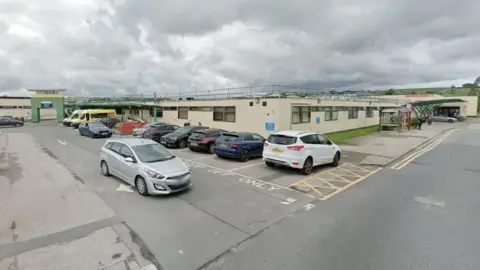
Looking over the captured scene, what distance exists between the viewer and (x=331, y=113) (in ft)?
87.5

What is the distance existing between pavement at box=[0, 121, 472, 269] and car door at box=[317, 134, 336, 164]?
87 cm

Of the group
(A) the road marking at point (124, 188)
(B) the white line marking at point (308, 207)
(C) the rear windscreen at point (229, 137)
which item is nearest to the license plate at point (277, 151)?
(C) the rear windscreen at point (229, 137)

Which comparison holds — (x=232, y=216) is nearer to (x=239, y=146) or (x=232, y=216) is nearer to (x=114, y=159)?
(x=114, y=159)

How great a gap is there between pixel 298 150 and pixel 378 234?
5.12m

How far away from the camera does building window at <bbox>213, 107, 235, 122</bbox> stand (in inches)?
900

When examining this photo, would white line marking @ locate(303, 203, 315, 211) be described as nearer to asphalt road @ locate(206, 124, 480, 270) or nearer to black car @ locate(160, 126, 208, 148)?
asphalt road @ locate(206, 124, 480, 270)

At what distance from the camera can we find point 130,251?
4441mm

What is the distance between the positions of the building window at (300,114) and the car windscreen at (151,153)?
46.7 ft

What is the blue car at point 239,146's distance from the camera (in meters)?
12.7

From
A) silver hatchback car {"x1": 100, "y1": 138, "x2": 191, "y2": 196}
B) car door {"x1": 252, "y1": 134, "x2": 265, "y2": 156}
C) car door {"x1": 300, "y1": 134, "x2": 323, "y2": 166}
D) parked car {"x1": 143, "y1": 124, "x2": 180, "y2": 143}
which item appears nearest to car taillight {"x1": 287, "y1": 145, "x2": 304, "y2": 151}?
car door {"x1": 300, "y1": 134, "x2": 323, "y2": 166}

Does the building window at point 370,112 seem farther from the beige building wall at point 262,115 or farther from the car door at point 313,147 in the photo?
the car door at point 313,147

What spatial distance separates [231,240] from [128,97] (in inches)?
1461

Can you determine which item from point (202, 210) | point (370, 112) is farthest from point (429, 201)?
point (370, 112)

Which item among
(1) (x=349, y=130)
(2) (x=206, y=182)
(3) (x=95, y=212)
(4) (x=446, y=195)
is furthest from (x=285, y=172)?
(1) (x=349, y=130)
